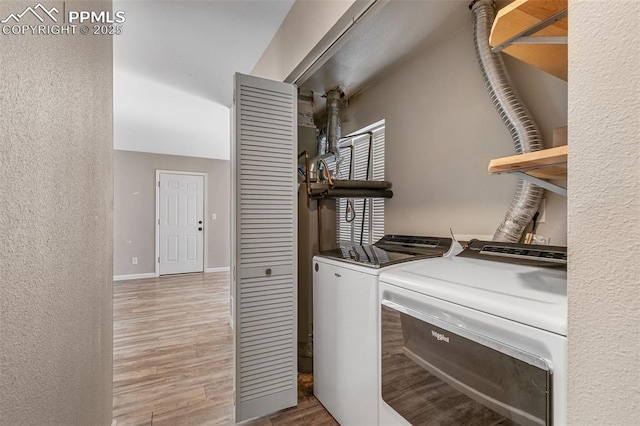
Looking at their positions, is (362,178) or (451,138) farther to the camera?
(362,178)

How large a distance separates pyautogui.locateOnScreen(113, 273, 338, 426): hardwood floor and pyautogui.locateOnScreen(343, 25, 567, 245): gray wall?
1.46 metres

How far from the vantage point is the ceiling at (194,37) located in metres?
1.73

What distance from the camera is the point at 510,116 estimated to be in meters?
1.45

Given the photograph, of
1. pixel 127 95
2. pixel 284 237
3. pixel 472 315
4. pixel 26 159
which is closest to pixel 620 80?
pixel 472 315

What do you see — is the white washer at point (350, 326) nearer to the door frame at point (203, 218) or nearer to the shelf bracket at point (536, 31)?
the shelf bracket at point (536, 31)

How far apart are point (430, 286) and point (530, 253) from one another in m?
0.59

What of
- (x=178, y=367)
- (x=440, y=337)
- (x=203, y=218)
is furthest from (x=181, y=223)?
(x=440, y=337)

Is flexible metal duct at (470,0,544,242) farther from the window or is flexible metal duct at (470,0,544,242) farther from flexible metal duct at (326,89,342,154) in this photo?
flexible metal duct at (326,89,342,154)

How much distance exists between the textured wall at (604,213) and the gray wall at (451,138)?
1.09 meters

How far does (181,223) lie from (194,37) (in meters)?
4.33

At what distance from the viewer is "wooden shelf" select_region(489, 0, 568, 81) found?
0.74 metres

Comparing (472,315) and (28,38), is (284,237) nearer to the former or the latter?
(472,315)

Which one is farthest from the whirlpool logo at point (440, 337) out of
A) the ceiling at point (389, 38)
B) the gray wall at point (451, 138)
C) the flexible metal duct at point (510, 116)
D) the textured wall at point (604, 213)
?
the ceiling at point (389, 38)

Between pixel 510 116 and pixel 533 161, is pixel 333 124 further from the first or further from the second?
pixel 533 161
